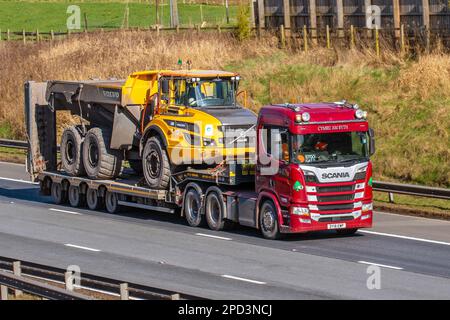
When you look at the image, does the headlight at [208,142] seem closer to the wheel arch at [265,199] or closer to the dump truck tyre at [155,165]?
the dump truck tyre at [155,165]

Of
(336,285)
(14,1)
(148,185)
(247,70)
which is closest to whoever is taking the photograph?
(336,285)

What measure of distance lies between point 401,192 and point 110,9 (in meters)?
55.9

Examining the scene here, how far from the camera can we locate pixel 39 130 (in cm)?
3184

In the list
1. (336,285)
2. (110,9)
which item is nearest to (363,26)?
(336,285)

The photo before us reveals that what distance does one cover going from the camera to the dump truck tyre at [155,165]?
87.2 ft

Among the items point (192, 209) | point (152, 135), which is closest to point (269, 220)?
point (192, 209)

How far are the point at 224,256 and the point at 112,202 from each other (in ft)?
23.7

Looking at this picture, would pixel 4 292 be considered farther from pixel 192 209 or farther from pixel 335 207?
pixel 192 209

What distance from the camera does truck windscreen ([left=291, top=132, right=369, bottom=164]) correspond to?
76.6 ft

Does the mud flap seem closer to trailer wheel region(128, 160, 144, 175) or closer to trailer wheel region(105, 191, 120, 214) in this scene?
trailer wheel region(128, 160, 144, 175)

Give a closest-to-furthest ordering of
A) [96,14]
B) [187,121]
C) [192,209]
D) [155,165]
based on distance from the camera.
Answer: [187,121], [192,209], [155,165], [96,14]

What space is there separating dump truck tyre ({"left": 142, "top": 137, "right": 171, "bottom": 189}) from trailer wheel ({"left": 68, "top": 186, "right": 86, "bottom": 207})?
10.9 ft
